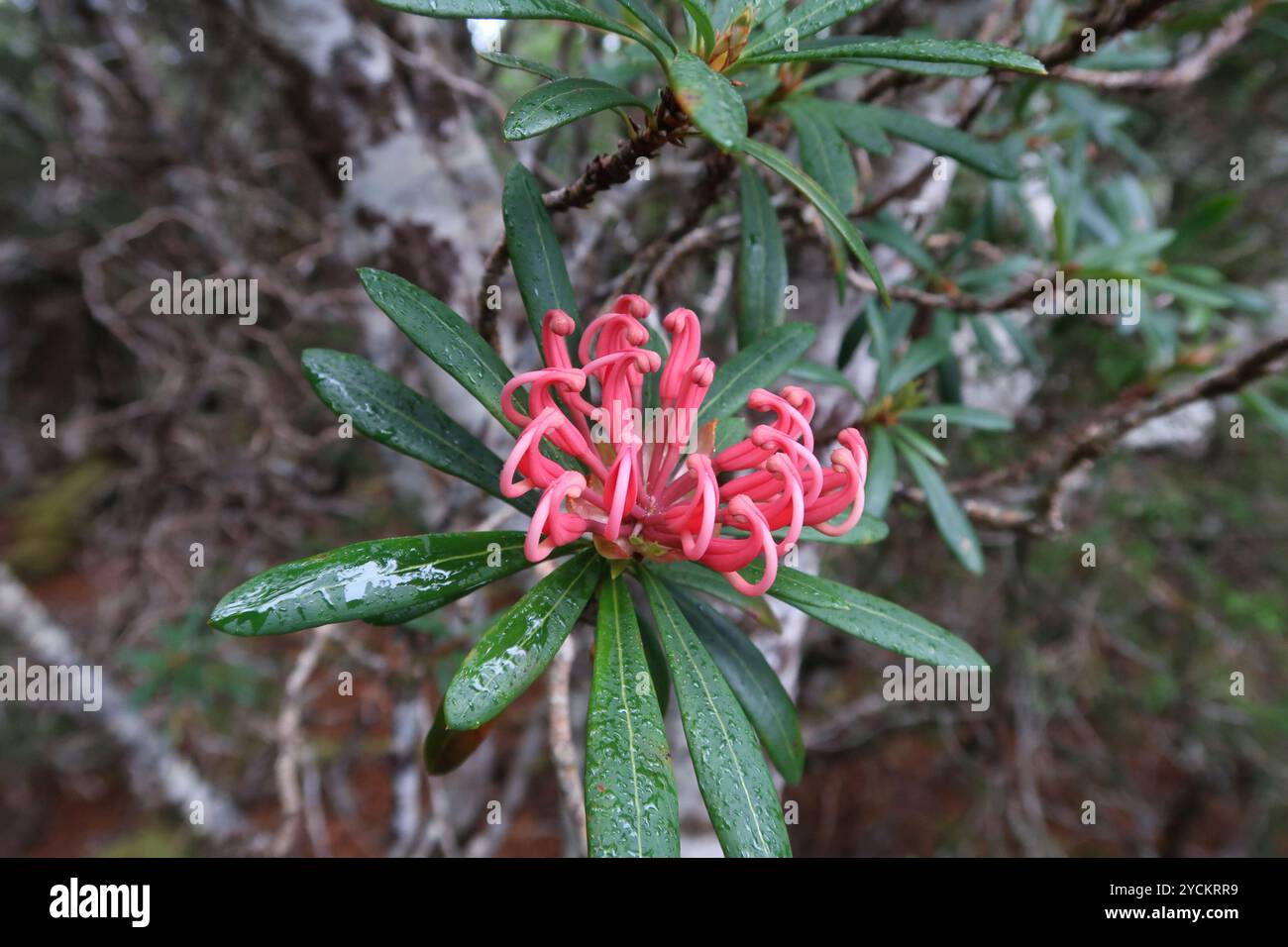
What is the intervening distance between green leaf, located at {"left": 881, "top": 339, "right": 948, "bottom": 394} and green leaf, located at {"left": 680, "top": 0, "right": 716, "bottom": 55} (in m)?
0.59

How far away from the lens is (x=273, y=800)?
3.35 meters

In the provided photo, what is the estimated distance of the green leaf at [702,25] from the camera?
0.55 m

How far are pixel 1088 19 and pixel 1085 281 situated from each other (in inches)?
16.5

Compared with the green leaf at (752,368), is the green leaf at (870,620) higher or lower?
lower

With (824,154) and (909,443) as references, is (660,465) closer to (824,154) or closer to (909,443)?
(824,154)

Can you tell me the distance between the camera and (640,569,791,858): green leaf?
0.55 m

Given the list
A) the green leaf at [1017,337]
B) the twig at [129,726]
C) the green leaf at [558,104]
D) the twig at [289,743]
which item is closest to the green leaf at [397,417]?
the green leaf at [558,104]

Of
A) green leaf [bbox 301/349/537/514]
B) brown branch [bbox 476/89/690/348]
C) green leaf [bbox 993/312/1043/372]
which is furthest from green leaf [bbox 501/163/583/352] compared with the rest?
green leaf [bbox 993/312/1043/372]

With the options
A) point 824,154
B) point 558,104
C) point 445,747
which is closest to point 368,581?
point 445,747

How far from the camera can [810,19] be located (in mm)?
616

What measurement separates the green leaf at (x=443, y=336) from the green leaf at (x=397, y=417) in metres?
0.06

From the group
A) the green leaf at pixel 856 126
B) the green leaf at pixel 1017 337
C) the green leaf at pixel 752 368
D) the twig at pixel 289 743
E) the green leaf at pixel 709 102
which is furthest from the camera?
the green leaf at pixel 1017 337

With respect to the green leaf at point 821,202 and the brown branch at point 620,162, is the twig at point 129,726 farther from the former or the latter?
the green leaf at point 821,202
